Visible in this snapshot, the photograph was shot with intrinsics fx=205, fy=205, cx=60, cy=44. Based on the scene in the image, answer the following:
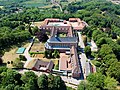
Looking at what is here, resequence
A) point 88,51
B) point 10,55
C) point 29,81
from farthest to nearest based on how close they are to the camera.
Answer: point 88,51, point 10,55, point 29,81

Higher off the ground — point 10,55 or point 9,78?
point 9,78

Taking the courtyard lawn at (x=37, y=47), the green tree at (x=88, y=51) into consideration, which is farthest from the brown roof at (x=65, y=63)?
the courtyard lawn at (x=37, y=47)

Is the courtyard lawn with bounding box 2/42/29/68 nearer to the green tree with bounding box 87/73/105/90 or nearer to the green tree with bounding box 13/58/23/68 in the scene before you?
the green tree with bounding box 13/58/23/68

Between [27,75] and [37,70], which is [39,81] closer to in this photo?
[27,75]

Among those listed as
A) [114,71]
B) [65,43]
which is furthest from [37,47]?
[114,71]

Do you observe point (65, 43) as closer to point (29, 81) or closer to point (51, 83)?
point (51, 83)

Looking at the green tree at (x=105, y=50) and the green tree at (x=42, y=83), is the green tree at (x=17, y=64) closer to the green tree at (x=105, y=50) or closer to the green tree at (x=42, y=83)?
the green tree at (x=42, y=83)
